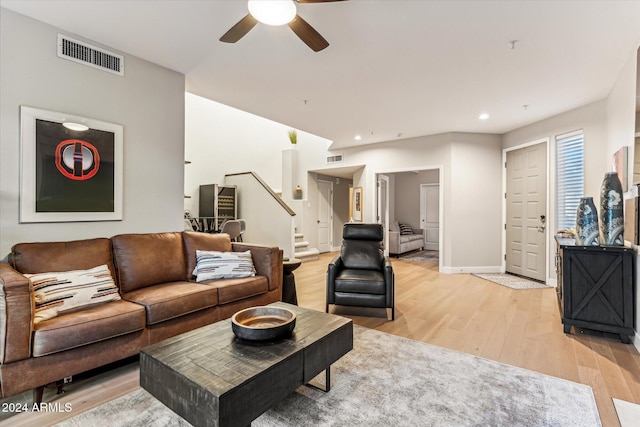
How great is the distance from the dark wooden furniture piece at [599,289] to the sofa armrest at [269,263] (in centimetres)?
282

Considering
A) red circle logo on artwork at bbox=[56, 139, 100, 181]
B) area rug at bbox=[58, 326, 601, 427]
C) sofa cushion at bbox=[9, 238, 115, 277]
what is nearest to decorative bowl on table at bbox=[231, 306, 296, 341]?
area rug at bbox=[58, 326, 601, 427]

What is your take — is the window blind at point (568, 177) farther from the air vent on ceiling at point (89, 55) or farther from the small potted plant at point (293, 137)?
the air vent on ceiling at point (89, 55)

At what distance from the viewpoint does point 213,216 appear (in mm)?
6617

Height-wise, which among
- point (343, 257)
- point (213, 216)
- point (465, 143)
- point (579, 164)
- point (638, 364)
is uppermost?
point (465, 143)

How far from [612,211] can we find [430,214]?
6189 mm

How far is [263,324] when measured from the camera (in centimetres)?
181

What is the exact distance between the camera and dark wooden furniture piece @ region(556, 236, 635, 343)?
2.68 m

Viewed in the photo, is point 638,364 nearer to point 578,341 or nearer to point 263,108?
point 578,341

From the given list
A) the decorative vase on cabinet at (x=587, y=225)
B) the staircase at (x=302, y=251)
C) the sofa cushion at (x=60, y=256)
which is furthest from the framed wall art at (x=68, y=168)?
the decorative vase on cabinet at (x=587, y=225)

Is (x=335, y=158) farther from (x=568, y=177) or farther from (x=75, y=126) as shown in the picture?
(x=75, y=126)

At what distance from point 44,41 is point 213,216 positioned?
4343 millimetres

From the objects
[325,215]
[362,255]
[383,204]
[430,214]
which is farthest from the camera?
[430,214]

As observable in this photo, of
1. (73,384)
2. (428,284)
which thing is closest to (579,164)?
(428,284)

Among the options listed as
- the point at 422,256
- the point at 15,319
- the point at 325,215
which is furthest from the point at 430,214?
the point at 15,319
